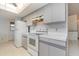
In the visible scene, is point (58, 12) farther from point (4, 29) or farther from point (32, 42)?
point (4, 29)

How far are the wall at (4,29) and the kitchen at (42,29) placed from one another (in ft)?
0.34

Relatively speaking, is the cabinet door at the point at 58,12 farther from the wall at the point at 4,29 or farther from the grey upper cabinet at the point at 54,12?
the wall at the point at 4,29

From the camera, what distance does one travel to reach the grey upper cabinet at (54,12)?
139 centimetres

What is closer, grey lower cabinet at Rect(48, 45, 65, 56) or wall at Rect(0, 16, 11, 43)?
grey lower cabinet at Rect(48, 45, 65, 56)

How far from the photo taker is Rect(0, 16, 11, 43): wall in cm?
156

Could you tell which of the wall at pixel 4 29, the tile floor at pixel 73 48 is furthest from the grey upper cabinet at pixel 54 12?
the wall at pixel 4 29

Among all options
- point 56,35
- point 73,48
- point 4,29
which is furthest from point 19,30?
point 73,48

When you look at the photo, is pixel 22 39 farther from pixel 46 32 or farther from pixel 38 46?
pixel 46 32

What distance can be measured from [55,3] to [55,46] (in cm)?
65

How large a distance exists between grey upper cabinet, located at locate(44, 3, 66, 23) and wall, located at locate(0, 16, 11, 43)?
0.67 metres

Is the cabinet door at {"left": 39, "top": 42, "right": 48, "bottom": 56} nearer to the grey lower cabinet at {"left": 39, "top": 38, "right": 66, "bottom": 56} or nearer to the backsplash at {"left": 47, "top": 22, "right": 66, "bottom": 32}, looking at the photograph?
the grey lower cabinet at {"left": 39, "top": 38, "right": 66, "bottom": 56}

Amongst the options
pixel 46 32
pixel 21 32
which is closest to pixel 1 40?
pixel 21 32

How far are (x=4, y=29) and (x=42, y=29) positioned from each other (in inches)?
26.2

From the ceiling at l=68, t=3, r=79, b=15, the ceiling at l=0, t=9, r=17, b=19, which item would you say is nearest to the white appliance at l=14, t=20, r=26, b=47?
the ceiling at l=0, t=9, r=17, b=19
